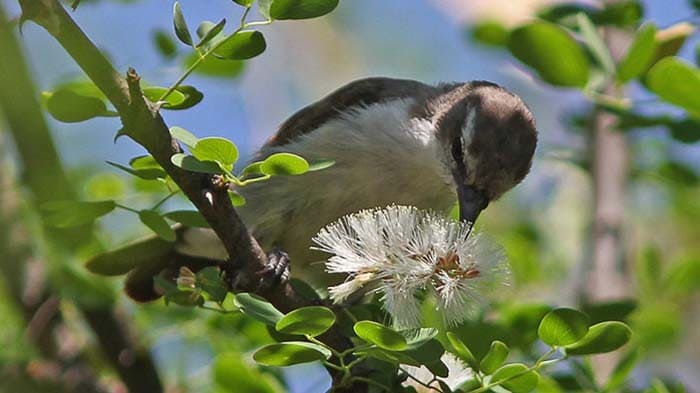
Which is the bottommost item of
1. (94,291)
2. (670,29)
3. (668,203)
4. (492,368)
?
(668,203)

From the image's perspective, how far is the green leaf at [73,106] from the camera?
7.88 ft

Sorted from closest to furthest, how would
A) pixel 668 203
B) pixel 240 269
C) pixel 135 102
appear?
1. pixel 135 102
2. pixel 240 269
3. pixel 668 203

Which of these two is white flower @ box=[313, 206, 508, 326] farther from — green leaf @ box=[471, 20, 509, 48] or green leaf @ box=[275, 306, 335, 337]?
green leaf @ box=[471, 20, 509, 48]

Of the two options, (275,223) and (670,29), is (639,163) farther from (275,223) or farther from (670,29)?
(275,223)

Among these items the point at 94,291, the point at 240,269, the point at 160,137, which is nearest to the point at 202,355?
the point at 94,291

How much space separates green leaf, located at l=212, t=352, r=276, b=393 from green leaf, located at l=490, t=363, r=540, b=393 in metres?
0.83

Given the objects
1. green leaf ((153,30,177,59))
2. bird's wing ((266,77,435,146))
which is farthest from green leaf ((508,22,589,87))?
green leaf ((153,30,177,59))

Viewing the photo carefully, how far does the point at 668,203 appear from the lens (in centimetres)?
547

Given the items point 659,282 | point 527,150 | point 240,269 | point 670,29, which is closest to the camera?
point 240,269

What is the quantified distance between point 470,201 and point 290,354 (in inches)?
60.9

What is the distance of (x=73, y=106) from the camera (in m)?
2.42

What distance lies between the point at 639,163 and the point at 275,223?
162 cm

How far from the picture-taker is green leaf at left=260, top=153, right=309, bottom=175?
2434mm

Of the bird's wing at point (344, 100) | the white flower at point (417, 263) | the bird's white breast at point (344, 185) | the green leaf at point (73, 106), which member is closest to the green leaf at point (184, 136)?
the green leaf at point (73, 106)
